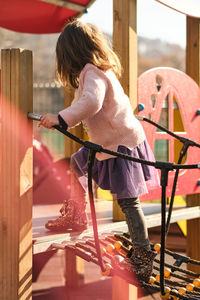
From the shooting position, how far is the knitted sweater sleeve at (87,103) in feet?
7.15

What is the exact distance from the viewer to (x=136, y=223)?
2.42 m

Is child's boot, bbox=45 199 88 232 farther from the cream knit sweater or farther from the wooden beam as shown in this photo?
the wooden beam

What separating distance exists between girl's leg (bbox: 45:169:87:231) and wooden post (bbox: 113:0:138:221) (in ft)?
1.39

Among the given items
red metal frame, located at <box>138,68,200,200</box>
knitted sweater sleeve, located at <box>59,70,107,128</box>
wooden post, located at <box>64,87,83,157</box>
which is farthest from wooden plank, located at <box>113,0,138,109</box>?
knitted sweater sleeve, located at <box>59,70,107,128</box>

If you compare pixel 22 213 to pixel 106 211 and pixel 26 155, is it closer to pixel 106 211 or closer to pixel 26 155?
pixel 26 155

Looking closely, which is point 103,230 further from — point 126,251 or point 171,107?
point 171,107

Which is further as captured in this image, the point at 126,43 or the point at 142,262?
the point at 126,43

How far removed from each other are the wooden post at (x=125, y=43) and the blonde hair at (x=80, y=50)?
0.71 m

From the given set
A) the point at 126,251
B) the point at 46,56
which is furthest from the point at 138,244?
the point at 46,56

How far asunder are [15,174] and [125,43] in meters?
1.31

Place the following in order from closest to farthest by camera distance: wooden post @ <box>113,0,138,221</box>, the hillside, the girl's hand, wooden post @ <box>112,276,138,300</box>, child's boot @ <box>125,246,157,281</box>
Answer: the girl's hand, child's boot @ <box>125,246,157,281</box>, wooden post @ <box>112,276,138,300</box>, wooden post @ <box>113,0,138,221</box>, the hillside

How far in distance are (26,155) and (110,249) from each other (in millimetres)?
673

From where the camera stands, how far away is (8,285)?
228 centimetres

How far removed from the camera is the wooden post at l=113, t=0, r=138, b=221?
10.5 ft
